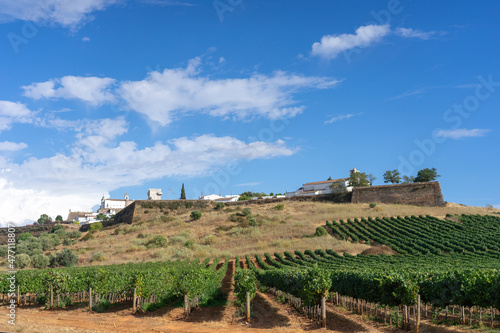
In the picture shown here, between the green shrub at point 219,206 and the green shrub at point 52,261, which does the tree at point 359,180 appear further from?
the green shrub at point 52,261

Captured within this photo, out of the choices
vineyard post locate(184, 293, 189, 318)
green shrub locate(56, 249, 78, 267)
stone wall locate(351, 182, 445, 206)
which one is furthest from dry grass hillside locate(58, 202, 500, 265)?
vineyard post locate(184, 293, 189, 318)

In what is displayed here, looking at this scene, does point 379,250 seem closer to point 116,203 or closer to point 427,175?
point 427,175

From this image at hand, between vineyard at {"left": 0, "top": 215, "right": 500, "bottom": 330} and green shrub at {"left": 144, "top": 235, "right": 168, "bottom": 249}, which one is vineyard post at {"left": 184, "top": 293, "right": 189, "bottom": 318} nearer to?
vineyard at {"left": 0, "top": 215, "right": 500, "bottom": 330}

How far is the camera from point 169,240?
2584 inches

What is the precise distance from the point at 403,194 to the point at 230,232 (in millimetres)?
39590

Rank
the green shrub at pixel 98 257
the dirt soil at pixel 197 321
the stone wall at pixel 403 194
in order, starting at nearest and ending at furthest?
the dirt soil at pixel 197 321 < the green shrub at pixel 98 257 < the stone wall at pixel 403 194

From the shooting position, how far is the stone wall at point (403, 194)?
7662cm

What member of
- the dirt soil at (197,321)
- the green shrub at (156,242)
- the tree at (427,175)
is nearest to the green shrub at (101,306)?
the dirt soil at (197,321)

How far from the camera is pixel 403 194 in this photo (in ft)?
262

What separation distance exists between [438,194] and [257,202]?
42109 millimetres

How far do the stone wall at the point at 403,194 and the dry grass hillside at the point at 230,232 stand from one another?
3410 mm

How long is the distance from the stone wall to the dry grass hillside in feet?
11.2

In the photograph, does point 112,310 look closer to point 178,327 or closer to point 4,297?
point 178,327

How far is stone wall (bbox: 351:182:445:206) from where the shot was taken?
76625mm
